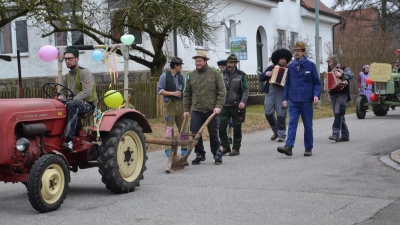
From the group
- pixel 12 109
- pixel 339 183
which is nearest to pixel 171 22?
pixel 339 183

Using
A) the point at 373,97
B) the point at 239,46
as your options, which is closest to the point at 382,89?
the point at 373,97

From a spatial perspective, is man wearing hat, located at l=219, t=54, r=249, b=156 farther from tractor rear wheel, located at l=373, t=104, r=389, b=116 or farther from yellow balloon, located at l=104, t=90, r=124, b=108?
tractor rear wheel, located at l=373, t=104, r=389, b=116

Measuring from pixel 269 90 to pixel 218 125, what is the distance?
4.04 m

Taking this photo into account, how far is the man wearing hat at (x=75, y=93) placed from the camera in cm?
917

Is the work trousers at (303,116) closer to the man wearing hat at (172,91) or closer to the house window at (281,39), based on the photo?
the man wearing hat at (172,91)

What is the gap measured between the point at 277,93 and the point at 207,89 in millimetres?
4216

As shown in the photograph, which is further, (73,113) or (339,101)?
(339,101)

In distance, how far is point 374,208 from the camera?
8.42 metres

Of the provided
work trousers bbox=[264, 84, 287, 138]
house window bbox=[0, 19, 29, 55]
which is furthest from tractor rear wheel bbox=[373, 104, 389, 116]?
house window bbox=[0, 19, 29, 55]

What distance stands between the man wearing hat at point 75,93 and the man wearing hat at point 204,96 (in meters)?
3.28

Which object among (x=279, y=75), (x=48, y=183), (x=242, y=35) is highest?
(x=242, y=35)

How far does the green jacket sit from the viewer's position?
1280cm

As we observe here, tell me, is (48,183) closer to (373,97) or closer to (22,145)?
(22,145)

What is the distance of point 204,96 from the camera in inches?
506
